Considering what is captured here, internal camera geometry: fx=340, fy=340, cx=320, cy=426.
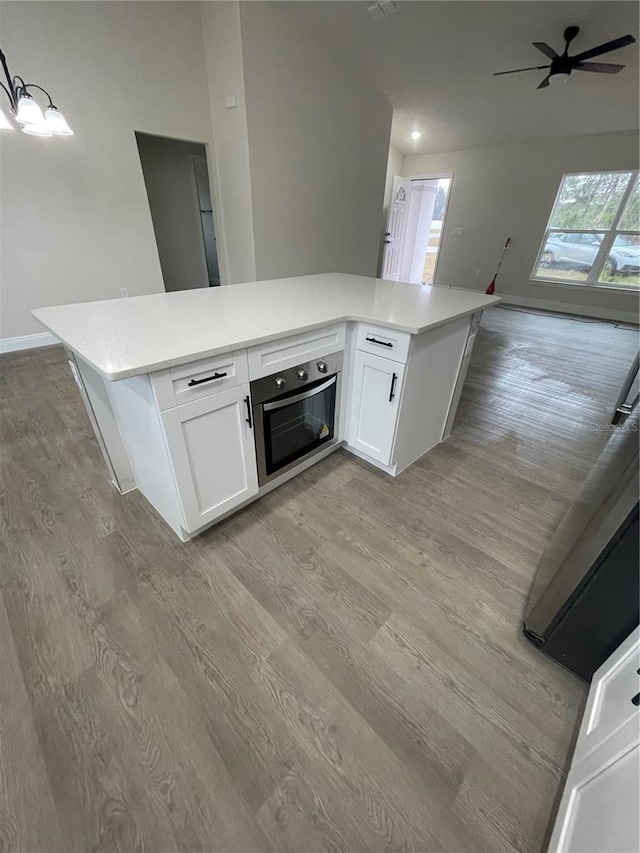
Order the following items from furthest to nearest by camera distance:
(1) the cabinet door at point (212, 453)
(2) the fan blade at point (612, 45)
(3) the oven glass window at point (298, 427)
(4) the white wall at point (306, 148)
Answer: (4) the white wall at point (306, 148), (2) the fan blade at point (612, 45), (3) the oven glass window at point (298, 427), (1) the cabinet door at point (212, 453)

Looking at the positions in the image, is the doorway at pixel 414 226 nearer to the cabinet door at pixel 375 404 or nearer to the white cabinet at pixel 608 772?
the cabinet door at pixel 375 404

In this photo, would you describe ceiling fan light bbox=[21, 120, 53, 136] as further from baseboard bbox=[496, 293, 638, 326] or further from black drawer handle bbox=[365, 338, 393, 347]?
baseboard bbox=[496, 293, 638, 326]

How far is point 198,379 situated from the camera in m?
1.22

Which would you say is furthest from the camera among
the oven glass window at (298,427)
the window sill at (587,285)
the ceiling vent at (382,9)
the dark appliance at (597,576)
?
the window sill at (587,285)

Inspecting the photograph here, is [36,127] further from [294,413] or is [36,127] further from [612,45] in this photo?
[612,45]

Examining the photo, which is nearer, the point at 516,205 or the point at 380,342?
the point at 380,342

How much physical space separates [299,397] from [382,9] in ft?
14.0

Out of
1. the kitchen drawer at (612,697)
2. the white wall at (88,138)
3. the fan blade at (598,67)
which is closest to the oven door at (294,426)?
the kitchen drawer at (612,697)

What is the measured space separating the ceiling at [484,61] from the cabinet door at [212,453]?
4462 mm

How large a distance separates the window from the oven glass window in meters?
6.25

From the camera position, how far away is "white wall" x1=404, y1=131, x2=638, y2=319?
17.1 feet

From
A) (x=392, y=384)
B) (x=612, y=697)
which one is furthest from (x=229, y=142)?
(x=612, y=697)

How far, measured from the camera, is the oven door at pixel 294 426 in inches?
61.1

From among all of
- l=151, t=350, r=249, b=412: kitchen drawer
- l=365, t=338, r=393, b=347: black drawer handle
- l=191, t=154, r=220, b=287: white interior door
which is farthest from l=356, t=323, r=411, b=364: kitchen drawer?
l=191, t=154, r=220, b=287: white interior door
